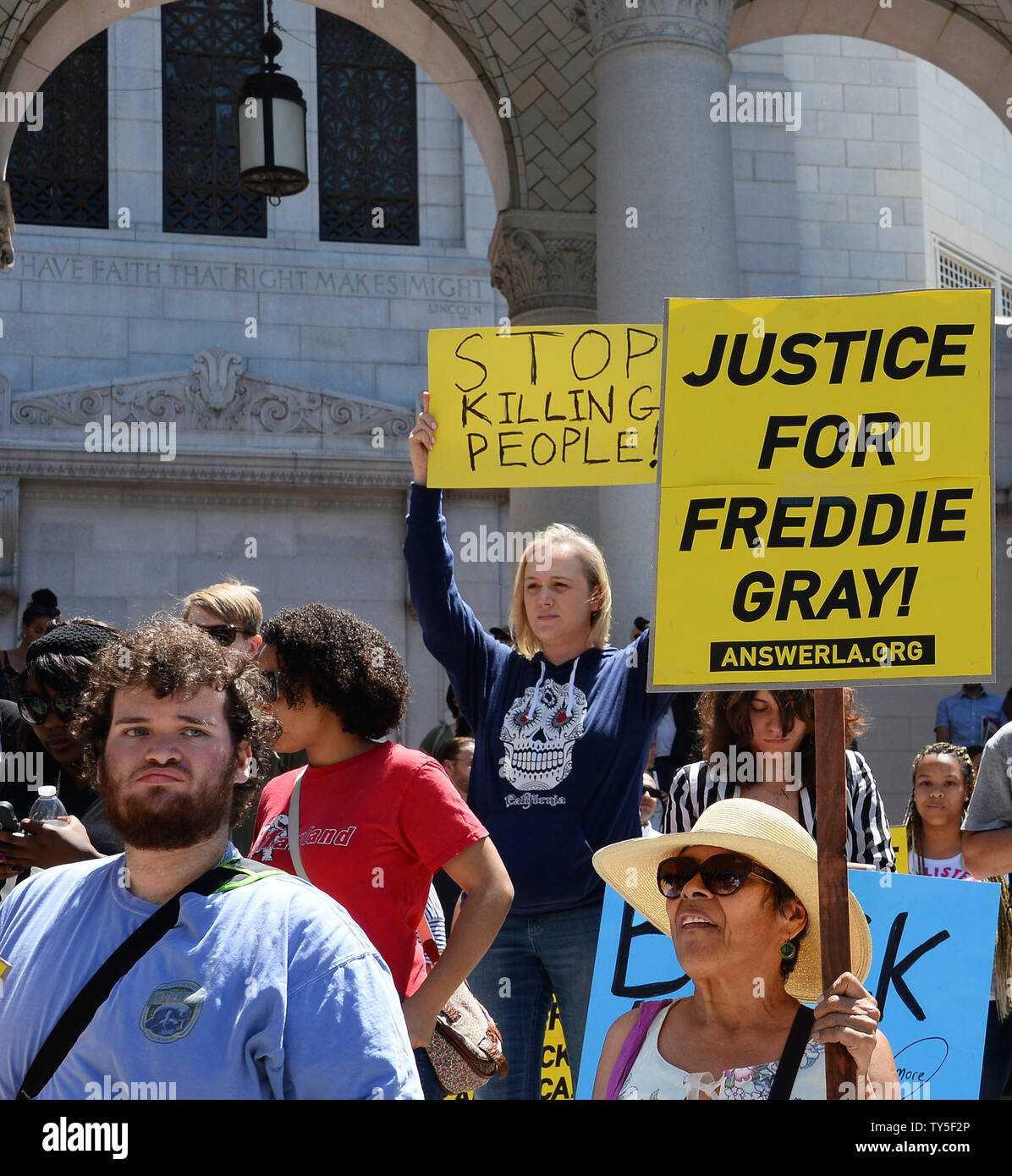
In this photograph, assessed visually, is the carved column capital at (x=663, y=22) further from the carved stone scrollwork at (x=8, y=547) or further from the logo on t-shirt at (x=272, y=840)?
the carved stone scrollwork at (x=8, y=547)

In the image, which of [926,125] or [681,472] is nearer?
[681,472]

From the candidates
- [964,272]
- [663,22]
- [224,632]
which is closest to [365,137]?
[964,272]

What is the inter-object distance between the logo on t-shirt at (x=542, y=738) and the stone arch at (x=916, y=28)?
759 cm

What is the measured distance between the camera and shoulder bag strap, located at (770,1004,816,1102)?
3.33 meters

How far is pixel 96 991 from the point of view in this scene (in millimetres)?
2629

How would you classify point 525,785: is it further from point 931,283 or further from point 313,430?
point 931,283

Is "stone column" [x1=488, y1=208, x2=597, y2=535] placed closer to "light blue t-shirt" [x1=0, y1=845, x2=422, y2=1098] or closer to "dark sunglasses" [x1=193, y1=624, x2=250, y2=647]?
"dark sunglasses" [x1=193, y1=624, x2=250, y2=647]

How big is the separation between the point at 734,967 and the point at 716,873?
0.64 feet

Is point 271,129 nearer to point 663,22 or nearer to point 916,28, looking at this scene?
point 663,22

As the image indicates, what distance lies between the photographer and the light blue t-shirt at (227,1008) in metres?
2.56

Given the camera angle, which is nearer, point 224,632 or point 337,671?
point 337,671

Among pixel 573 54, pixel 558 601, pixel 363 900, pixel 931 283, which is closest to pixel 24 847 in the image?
pixel 363 900
